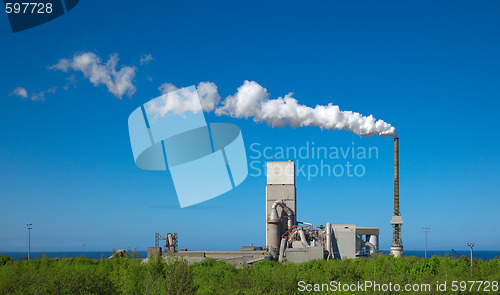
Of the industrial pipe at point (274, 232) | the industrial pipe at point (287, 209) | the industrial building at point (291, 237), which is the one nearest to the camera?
the industrial building at point (291, 237)

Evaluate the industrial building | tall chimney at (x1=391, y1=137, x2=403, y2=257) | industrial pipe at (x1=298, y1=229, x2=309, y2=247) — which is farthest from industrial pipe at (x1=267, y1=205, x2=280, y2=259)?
tall chimney at (x1=391, y1=137, x2=403, y2=257)

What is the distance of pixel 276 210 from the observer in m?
87.9

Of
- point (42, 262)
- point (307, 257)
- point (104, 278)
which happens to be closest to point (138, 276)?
point (104, 278)

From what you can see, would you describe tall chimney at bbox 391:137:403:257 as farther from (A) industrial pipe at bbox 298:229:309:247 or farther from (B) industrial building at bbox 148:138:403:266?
(A) industrial pipe at bbox 298:229:309:247

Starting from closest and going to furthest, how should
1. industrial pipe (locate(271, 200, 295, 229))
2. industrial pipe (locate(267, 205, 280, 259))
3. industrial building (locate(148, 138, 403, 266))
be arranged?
industrial building (locate(148, 138, 403, 266)) → industrial pipe (locate(267, 205, 280, 259)) → industrial pipe (locate(271, 200, 295, 229))

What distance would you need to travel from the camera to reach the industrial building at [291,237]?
77.9 meters

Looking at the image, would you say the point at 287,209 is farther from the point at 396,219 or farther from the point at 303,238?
the point at 396,219

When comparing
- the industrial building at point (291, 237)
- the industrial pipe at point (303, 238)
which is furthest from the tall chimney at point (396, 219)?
the industrial pipe at point (303, 238)

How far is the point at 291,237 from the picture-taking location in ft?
274

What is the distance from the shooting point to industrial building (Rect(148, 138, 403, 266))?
256 ft

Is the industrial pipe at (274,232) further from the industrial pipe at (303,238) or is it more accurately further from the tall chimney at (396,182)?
the tall chimney at (396,182)

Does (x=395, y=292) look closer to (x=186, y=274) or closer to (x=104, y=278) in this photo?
(x=186, y=274)

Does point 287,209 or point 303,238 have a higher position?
point 287,209

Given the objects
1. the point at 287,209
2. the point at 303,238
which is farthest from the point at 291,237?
the point at 287,209
